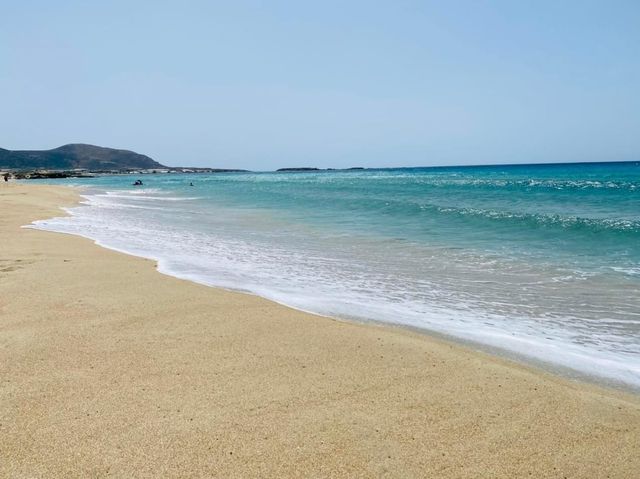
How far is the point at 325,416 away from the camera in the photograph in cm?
355

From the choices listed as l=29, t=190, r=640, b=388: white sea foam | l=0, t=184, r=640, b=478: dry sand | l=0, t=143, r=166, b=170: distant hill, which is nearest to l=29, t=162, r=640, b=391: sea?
l=29, t=190, r=640, b=388: white sea foam

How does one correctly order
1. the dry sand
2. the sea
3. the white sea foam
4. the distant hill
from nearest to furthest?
the dry sand < the white sea foam < the sea < the distant hill

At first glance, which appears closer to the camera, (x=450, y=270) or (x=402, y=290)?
(x=402, y=290)

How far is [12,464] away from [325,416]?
6.34 feet

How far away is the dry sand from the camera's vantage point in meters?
3.01

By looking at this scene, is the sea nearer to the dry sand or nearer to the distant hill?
the dry sand

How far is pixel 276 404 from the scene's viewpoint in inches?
145

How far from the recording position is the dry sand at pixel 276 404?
3.01 meters

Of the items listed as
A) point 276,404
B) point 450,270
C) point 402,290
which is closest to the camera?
point 276,404

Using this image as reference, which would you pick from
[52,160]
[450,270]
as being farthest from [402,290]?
[52,160]

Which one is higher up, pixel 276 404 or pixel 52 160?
pixel 52 160

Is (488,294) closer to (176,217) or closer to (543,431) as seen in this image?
(543,431)

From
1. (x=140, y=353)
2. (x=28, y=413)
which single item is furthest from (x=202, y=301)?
(x=28, y=413)

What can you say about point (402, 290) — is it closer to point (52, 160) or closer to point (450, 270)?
point (450, 270)
